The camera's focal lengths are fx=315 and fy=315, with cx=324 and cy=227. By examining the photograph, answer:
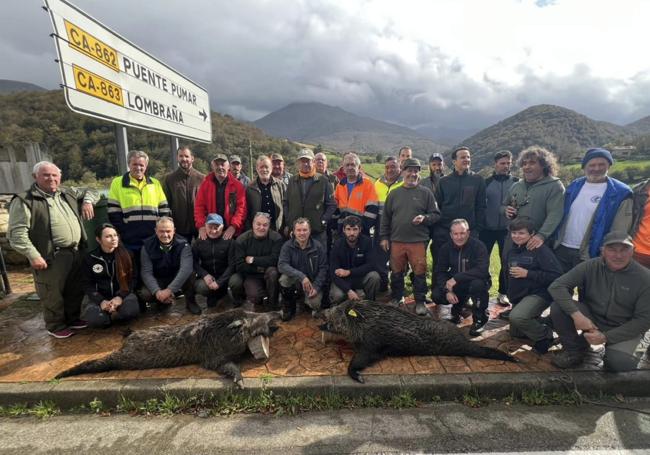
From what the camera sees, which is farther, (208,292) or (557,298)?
(208,292)

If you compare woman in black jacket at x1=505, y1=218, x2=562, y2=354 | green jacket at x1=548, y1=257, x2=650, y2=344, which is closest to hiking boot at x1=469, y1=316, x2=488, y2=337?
woman in black jacket at x1=505, y1=218, x2=562, y2=354

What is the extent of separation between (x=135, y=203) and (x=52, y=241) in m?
1.22

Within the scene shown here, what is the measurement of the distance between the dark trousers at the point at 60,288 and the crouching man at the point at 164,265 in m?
0.89

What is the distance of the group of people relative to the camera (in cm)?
410

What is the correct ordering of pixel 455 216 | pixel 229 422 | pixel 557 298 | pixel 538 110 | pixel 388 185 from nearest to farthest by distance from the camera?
pixel 229 422
pixel 557 298
pixel 455 216
pixel 388 185
pixel 538 110

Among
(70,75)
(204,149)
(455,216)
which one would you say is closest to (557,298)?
(455,216)

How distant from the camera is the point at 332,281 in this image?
552 centimetres

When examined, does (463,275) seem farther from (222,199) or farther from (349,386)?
(222,199)

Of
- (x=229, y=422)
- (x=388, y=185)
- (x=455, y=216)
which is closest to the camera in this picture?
(x=229, y=422)

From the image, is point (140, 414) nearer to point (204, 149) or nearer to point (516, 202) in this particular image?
point (516, 202)

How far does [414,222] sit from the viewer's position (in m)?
5.45

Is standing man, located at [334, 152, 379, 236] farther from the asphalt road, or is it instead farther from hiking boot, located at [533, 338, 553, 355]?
the asphalt road

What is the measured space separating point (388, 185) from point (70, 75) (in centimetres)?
566

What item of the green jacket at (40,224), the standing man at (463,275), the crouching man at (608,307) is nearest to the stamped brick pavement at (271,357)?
the standing man at (463,275)
